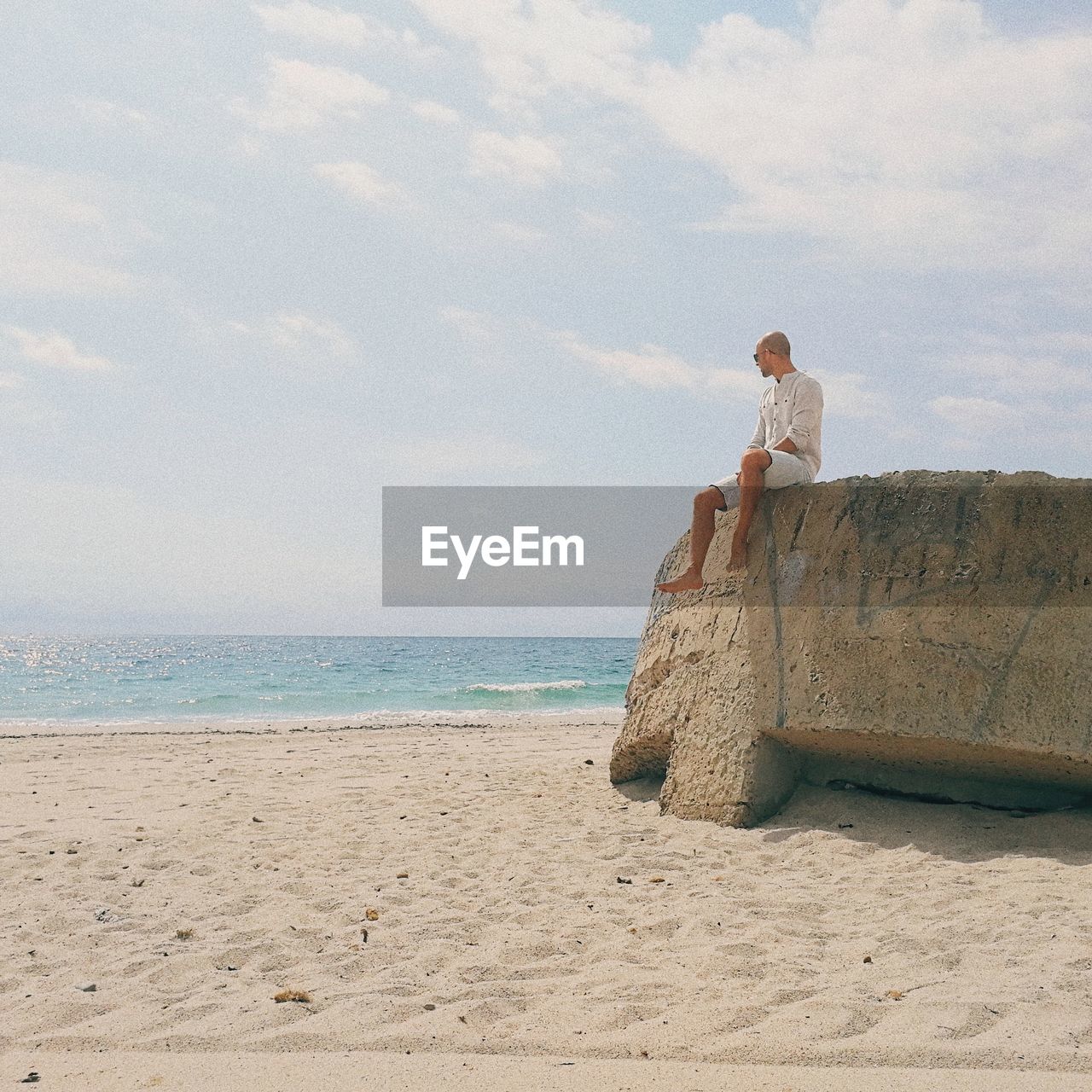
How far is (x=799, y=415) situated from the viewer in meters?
5.91

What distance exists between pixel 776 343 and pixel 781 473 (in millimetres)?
819

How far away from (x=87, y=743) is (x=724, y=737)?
961cm

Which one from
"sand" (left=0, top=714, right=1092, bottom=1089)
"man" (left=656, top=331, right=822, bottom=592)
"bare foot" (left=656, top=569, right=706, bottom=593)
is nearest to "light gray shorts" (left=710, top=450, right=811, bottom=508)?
"man" (left=656, top=331, right=822, bottom=592)

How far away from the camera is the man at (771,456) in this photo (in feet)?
19.4

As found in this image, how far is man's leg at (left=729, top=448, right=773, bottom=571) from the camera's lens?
5.90 meters

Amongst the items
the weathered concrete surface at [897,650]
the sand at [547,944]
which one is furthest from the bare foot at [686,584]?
the sand at [547,944]

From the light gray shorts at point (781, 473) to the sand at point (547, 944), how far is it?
199 cm

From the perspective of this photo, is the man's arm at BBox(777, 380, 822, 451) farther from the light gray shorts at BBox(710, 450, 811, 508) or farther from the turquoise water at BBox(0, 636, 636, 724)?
the turquoise water at BBox(0, 636, 636, 724)

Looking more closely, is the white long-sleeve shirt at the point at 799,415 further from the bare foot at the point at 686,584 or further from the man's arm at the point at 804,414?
the bare foot at the point at 686,584

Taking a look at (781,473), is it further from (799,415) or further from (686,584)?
(686,584)

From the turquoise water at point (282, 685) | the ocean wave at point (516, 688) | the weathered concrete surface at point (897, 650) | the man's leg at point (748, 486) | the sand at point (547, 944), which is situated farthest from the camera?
the ocean wave at point (516, 688)

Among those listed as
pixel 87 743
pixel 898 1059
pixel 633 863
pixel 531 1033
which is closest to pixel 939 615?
pixel 633 863

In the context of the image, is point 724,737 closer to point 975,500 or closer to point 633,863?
point 633,863

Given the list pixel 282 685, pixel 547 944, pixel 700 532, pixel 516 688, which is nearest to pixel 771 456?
pixel 700 532
